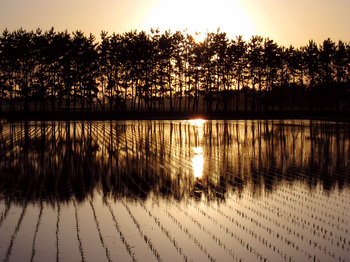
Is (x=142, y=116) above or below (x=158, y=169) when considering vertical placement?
above

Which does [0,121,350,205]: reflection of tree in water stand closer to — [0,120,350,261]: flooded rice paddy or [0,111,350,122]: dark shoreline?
[0,120,350,261]: flooded rice paddy

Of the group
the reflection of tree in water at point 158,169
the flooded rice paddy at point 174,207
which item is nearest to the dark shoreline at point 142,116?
the reflection of tree in water at point 158,169

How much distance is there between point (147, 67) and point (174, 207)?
73651 millimetres

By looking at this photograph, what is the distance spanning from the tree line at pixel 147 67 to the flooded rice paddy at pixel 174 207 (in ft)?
198

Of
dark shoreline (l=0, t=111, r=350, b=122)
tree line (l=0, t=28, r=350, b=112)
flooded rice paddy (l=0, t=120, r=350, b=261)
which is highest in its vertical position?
tree line (l=0, t=28, r=350, b=112)

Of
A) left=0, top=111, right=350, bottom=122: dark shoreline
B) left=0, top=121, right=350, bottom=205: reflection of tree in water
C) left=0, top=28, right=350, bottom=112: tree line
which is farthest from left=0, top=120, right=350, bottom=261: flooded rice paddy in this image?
left=0, top=28, right=350, bottom=112: tree line

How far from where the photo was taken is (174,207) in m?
10.5

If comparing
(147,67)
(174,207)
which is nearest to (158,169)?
(174,207)

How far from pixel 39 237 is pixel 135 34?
262ft

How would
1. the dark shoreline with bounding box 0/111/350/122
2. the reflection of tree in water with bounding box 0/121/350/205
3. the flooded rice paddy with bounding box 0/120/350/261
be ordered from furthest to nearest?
the dark shoreline with bounding box 0/111/350/122
the reflection of tree in water with bounding box 0/121/350/205
the flooded rice paddy with bounding box 0/120/350/261

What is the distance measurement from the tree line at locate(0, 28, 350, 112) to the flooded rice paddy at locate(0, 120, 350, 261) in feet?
198

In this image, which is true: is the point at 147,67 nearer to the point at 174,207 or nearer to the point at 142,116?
the point at 142,116

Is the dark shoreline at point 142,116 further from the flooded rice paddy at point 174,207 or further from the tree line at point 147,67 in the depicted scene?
the flooded rice paddy at point 174,207

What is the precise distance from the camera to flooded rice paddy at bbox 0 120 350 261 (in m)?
7.57
